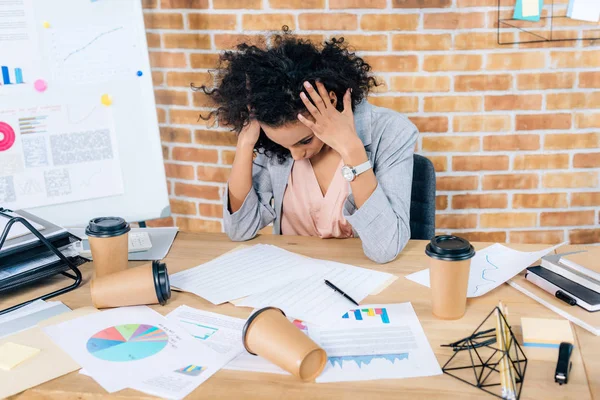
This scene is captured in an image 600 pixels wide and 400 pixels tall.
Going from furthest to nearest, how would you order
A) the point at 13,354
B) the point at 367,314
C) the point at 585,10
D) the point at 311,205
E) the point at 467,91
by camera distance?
the point at 467,91 → the point at 585,10 → the point at 311,205 → the point at 367,314 → the point at 13,354

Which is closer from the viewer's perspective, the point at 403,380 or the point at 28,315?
the point at 403,380

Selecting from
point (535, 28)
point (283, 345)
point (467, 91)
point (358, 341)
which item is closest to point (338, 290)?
point (358, 341)

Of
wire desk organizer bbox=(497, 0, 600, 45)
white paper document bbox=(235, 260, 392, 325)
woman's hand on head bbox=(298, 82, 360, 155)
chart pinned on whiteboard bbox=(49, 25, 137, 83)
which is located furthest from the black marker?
wire desk organizer bbox=(497, 0, 600, 45)

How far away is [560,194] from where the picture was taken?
7.54ft

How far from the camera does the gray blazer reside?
4.44 feet

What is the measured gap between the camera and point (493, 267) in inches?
50.4

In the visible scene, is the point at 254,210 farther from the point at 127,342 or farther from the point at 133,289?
the point at 127,342

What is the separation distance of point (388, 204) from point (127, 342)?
0.67 meters

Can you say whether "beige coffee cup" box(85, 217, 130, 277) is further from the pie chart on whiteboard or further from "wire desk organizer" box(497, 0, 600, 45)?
"wire desk organizer" box(497, 0, 600, 45)

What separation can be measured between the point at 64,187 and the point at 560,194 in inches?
69.3

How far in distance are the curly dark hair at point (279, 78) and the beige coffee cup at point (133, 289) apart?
0.48 m

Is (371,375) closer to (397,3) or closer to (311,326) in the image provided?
(311,326)

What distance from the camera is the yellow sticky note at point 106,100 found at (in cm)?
175

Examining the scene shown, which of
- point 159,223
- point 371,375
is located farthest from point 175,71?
point 371,375
